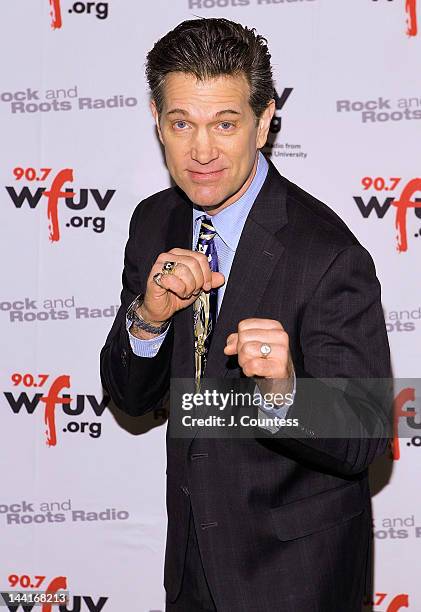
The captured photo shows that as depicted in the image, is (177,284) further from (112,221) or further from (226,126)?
(112,221)

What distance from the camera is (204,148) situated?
73.7 inches

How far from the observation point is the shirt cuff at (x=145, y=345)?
200 cm

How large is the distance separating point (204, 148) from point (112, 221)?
119cm

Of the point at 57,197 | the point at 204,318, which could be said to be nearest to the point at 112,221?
the point at 57,197

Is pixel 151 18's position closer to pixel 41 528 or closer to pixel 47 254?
pixel 47 254

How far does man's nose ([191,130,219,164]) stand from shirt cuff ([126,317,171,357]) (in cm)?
42

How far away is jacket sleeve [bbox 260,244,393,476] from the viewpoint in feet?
5.46

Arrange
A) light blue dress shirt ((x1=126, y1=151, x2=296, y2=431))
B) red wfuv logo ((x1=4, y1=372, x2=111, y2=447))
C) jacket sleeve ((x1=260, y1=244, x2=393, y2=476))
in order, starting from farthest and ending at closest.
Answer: red wfuv logo ((x1=4, y1=372, x2=111, y2=447)) → light blue dress shirt ((x1=126, y1=151, x2=296, y2=431)) → jacket sleeve ((x1=260, y1=244, x2=393, y2=476))

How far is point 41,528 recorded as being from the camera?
3.16m

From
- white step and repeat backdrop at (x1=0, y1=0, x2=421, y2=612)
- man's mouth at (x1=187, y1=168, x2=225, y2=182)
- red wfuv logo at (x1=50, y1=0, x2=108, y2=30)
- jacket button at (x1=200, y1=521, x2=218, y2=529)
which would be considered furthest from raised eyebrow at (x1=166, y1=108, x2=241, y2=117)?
red wfuv logo at (x1=50, y1=0, x2=108, y2=30)

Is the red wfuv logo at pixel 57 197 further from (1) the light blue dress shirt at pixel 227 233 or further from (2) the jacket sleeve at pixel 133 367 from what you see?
(1) the light blue dress shirt at pixel 227 233

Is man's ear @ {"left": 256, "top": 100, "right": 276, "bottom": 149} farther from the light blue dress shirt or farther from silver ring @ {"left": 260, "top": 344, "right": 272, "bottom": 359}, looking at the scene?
silver ring @ {"left": 260, "top": 344, "right": 272, "bottom": 359}

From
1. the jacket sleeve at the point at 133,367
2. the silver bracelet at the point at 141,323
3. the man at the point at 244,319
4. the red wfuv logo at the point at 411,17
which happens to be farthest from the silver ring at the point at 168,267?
the red wfuv logo at the point at 411,17

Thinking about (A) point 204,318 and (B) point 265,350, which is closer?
(B) point 265,350
